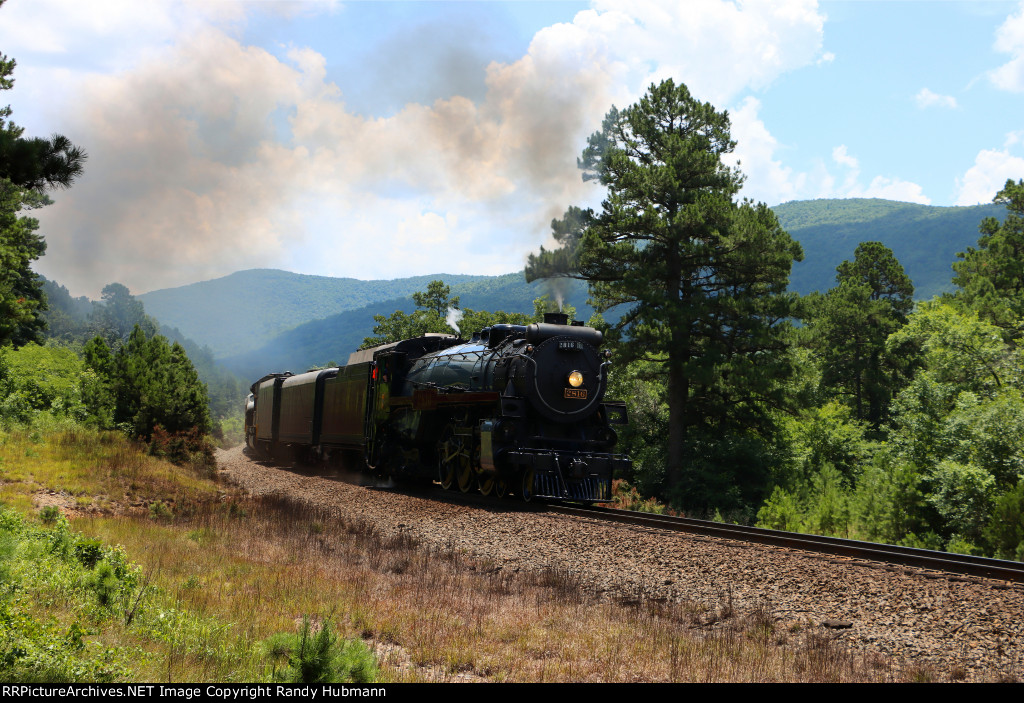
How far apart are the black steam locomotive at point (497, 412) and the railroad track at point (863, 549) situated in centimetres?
198

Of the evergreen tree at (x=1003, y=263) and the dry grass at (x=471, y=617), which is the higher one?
the evergreen tree at (x=1003, y=263)

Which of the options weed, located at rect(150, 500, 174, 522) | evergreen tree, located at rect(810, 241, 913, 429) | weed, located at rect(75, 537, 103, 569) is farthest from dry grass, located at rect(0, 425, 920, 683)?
evergreen tree, located at rect(810, 241, 913, 429)

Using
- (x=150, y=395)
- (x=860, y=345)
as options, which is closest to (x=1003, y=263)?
(x=860, y=345)

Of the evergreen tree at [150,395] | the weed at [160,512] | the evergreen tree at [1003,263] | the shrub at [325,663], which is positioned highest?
the evergreen tree at [1003,263]

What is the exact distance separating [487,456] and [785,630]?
9082mm

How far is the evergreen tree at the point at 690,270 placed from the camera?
26.0 meters

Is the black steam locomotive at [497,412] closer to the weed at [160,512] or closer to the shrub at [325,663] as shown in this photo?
the weed at [160,512]

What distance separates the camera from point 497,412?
15773mm

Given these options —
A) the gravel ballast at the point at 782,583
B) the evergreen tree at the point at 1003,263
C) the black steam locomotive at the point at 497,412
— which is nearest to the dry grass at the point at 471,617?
the gravel ballast at the point at 782,583

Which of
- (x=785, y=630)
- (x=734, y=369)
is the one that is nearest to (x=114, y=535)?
(x=785, y=630)

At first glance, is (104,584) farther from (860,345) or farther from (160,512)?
(860,345)

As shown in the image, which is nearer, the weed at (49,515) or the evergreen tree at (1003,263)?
the weed at (49,515)

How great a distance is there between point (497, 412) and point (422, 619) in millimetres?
8917
